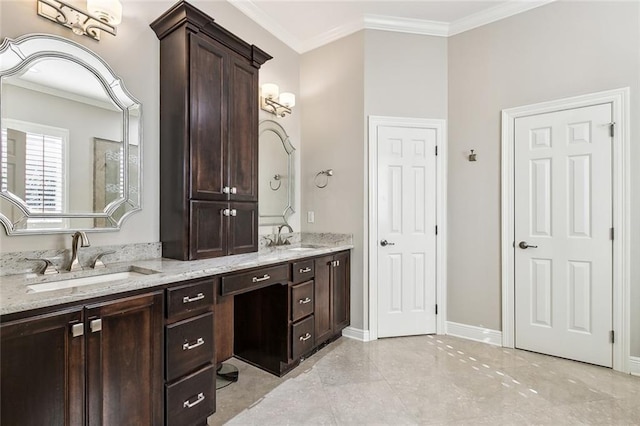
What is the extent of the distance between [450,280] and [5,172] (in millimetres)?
3494

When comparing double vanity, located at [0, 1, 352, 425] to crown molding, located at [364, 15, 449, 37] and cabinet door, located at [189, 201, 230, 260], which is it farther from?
crown molding, located at [364, 15, 449, 37]

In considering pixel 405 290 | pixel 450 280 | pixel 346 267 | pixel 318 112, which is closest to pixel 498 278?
pixel 450 280

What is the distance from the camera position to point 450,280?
10.4ft

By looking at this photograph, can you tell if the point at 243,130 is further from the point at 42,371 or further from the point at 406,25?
the point at 406,25

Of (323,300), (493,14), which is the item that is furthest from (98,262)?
(493,14)

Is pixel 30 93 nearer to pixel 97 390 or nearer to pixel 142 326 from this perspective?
pixel 142 326

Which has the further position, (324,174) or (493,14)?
(324,174)

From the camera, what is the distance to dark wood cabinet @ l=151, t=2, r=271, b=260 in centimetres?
204

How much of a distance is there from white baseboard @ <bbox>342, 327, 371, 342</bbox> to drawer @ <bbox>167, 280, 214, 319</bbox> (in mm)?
1787

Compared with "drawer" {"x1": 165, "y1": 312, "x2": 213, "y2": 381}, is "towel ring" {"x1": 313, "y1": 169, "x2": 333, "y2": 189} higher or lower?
higher

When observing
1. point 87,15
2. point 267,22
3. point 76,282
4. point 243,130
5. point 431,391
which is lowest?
point 431,391

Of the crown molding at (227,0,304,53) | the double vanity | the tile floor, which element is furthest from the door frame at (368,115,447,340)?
the crown molding at (227,0,304,53)

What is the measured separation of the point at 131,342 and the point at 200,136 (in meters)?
1.34

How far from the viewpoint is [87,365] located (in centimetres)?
127
